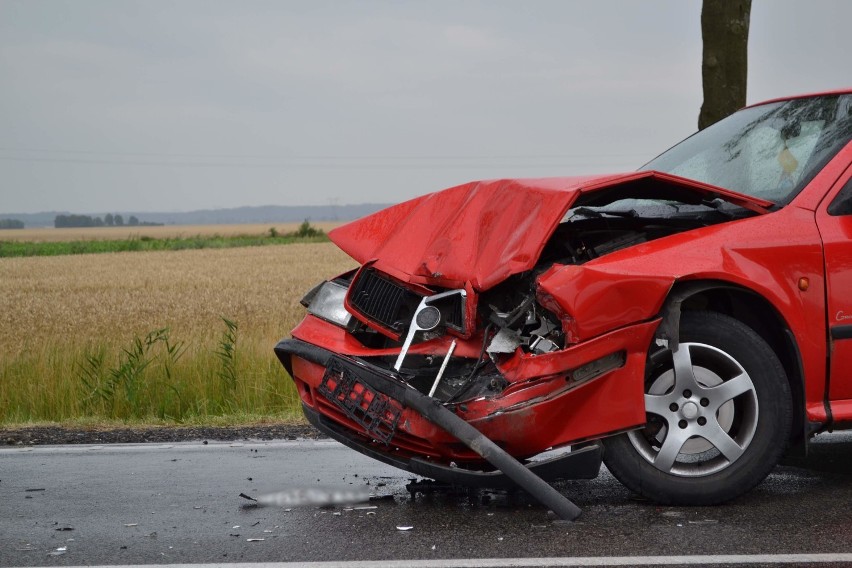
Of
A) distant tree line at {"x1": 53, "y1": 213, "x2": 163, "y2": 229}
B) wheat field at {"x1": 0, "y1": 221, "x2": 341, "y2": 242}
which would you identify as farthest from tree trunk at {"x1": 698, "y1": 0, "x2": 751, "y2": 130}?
distant tree line at {"x1": 53, "y1": 213, "x2": 163, "y2": 229}

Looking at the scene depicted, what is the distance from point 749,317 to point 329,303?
1965 millimetres

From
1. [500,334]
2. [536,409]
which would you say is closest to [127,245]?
[500,334]

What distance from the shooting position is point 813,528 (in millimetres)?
4484

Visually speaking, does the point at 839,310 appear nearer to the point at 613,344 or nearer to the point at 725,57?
the point at 613,344

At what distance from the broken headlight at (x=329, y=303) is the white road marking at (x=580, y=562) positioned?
1.49 metres

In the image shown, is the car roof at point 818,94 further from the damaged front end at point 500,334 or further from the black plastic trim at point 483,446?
the black plastic trim at point 483,446

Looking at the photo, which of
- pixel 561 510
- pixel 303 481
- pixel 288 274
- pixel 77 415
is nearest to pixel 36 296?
pixel 288 274

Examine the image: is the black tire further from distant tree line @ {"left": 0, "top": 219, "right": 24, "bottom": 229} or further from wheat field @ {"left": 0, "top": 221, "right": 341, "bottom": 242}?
distant tree line @ {"left": 0, "top": 219, "right": 24, "bottom": 229}

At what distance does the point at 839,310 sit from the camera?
16.1 ft

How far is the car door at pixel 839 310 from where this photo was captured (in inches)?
193

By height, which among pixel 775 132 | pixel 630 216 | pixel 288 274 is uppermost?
pixel 775 132

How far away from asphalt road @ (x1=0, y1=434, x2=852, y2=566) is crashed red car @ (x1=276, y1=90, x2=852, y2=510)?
22 cm

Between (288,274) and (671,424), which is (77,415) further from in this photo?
(288,274)

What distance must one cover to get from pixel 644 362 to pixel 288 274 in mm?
26200
